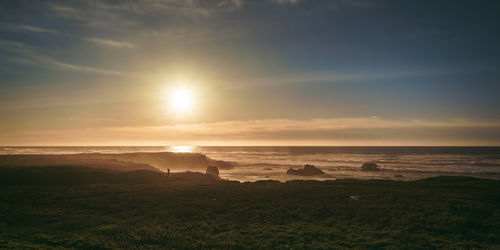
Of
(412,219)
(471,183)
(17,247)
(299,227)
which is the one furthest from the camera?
(471,183)

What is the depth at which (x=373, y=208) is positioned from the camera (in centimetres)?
2450

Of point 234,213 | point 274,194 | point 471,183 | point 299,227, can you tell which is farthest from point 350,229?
point 471,183

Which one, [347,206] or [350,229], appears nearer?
[350,229]

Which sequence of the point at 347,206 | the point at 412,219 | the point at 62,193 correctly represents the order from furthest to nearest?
the point at 62,193, the point at 347,206, the point at 412,219

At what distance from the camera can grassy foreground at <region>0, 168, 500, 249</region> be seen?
54.8 ft

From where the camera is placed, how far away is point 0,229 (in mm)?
18031

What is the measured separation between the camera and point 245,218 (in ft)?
72.7

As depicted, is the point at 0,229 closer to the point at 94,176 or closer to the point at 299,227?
the point at 299,227

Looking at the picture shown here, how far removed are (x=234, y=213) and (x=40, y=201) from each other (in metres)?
19.9

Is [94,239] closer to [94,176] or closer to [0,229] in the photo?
[0,229]

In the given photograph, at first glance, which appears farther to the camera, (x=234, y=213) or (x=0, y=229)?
Result: (x=234, y=213)

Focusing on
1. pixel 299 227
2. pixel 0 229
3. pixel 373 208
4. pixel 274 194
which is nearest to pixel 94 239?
pixel 0 229

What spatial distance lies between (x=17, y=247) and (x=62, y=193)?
17.5 m

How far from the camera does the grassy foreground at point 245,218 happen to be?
1670 cm
